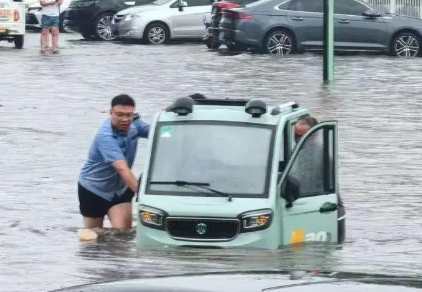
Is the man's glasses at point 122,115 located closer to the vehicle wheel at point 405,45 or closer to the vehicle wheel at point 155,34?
the vehicle wheel at point 405,45

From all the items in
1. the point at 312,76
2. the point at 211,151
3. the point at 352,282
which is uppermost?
the point at 352,282

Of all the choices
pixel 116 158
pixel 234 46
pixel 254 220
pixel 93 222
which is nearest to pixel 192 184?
pixel 254 220

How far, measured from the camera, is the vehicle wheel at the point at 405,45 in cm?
3494

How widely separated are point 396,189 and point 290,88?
10.1m

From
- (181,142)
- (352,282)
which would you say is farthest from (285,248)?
(352,282)

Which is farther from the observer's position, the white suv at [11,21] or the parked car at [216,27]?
the white suv at [11,21]

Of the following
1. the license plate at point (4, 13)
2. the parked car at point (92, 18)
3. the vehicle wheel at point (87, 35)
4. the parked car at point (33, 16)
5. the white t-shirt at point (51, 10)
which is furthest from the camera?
the parked car at point (33, 16)

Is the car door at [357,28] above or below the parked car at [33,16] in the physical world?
above

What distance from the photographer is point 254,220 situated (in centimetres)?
1170

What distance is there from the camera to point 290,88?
26.6 m

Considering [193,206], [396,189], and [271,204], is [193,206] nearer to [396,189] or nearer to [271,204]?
[271,204]

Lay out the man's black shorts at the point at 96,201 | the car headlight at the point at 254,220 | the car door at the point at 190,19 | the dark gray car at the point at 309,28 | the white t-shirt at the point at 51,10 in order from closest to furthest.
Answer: the car headlight at the point at 254,220, the man's black shorts at the point at 96,201, the dark gray car at the point at 309,28, the white t-shirt at the point at 51,10, the car door at the point at 190,19

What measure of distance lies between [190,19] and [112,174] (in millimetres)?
27198

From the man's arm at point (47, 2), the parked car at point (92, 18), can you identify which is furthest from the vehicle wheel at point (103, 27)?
the man's arm at point (47, 2)
